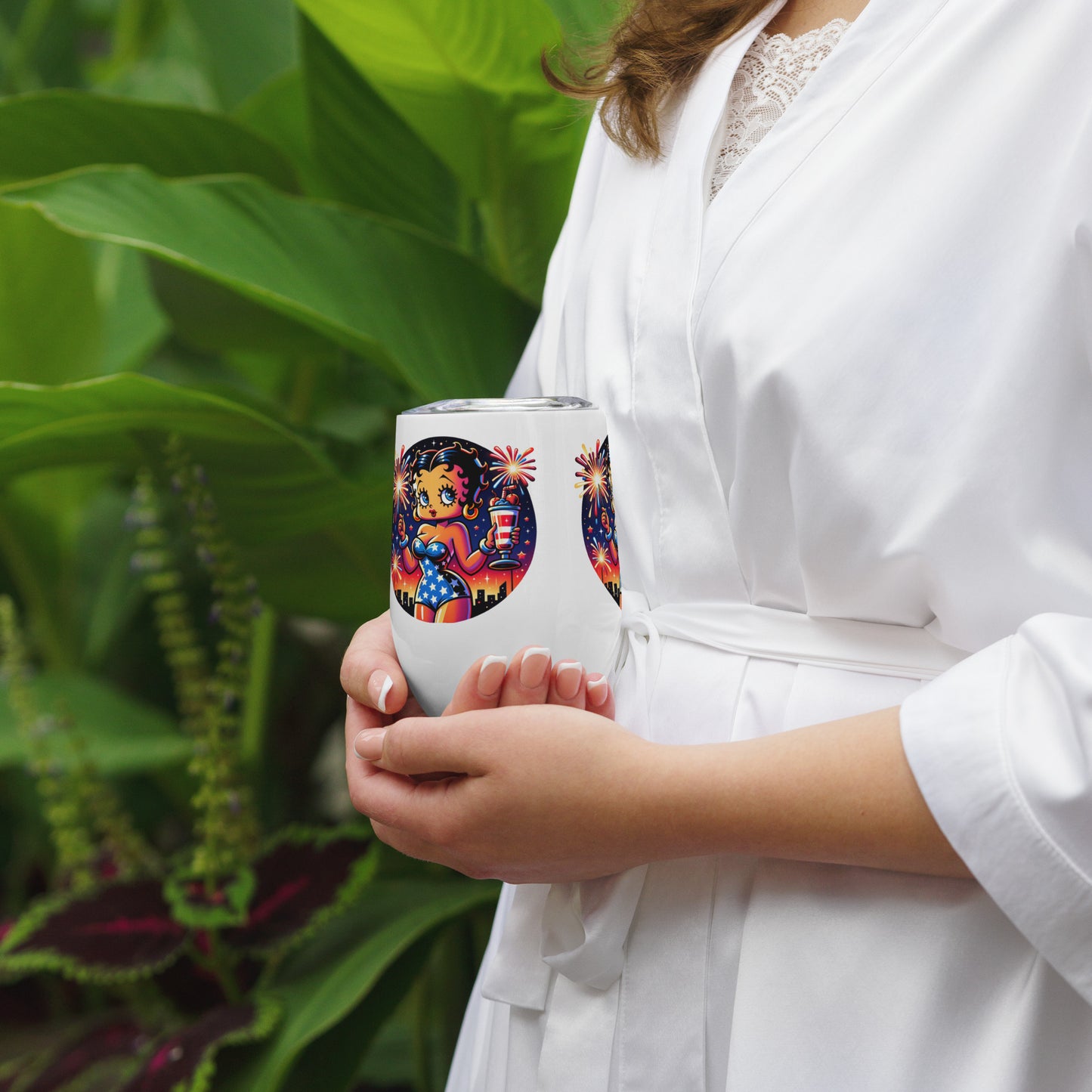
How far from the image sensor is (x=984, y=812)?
383mm

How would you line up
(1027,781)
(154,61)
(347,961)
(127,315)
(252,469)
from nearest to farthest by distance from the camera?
(1027,781) → (252,469) → (347,961) → (127,315) → (154,61)

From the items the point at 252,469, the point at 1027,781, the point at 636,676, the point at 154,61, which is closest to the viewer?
the point at 1027,781

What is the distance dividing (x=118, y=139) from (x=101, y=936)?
70 cm

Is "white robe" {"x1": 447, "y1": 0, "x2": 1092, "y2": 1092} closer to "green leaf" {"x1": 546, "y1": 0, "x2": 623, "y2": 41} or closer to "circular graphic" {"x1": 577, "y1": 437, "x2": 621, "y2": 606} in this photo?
"circular graphic" {"x1": 577, "y1": 437, "x2": 621, "y2": 606}

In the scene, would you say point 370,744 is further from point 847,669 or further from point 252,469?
point 252,469

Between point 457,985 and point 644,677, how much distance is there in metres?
0.73

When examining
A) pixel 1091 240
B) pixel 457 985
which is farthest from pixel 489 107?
pixel 457 985

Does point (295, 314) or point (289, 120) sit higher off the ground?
point (289, 120)

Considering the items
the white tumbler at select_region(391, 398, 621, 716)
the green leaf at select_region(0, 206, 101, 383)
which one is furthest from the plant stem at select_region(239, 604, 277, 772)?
the white tumbler at select_region(391, 398, 621, 716)

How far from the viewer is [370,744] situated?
17.9 inches

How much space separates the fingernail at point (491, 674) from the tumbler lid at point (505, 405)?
0.09 metres

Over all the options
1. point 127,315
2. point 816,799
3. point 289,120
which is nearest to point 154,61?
point 127,315

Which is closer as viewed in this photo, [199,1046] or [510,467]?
[510,467]

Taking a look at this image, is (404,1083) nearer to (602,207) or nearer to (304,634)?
(304,634)
